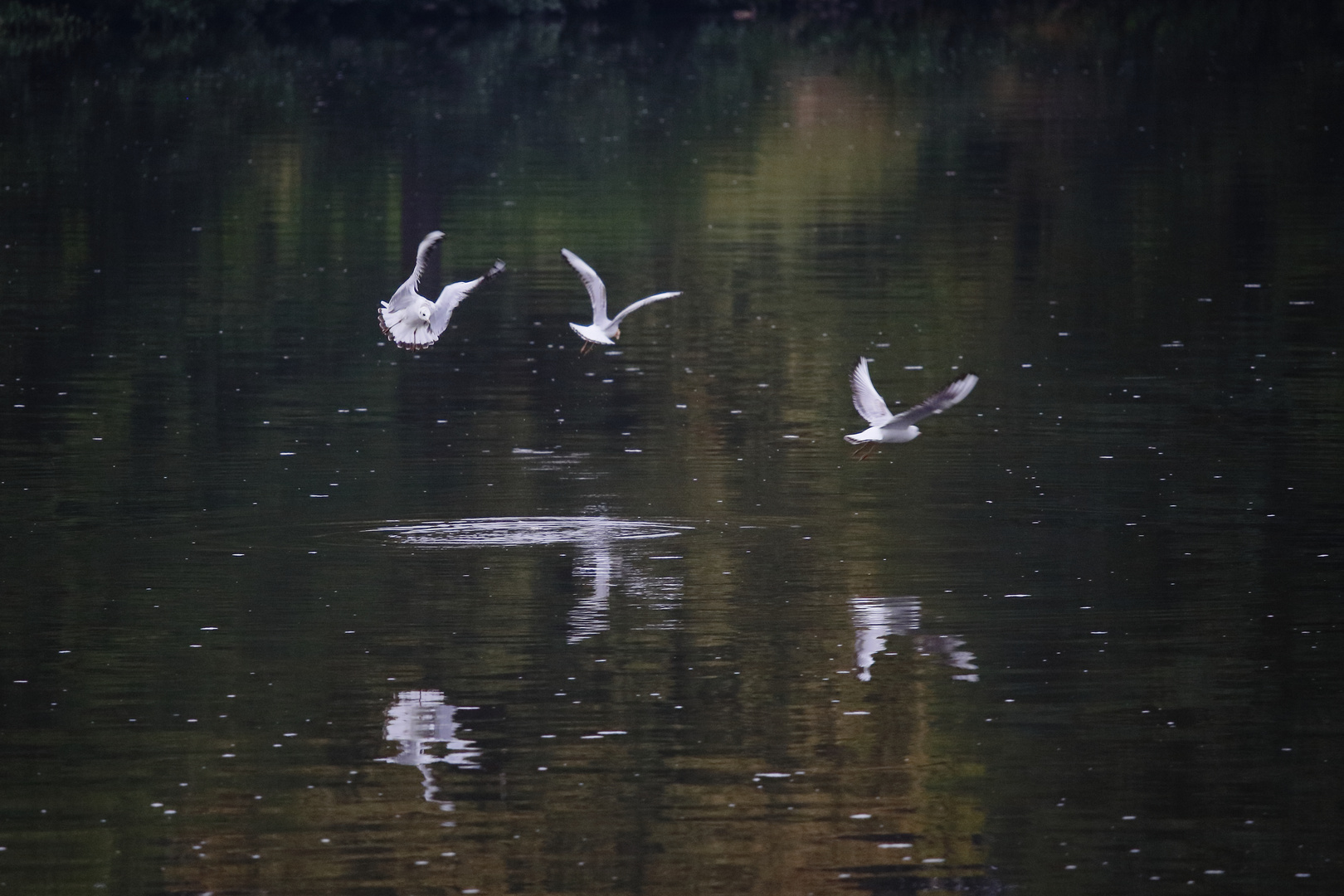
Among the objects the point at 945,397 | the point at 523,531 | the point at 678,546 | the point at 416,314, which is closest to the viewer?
the point at 945,397

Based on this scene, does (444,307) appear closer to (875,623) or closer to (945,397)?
(945,397)

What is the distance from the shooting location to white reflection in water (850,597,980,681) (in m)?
14.8

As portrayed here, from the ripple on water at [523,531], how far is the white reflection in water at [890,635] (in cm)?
249

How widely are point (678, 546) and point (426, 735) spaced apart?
472 centimetres

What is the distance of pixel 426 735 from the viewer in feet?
44.3

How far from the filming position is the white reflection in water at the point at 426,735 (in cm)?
1299

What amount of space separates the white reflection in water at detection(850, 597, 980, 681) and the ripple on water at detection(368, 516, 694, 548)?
2.49m

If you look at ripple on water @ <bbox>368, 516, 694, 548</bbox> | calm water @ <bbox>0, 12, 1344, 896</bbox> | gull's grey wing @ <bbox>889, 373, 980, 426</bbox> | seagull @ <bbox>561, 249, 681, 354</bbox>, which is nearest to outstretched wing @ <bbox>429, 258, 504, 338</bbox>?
seagull @ <bbox>561, 249, 681, 354</bbox>

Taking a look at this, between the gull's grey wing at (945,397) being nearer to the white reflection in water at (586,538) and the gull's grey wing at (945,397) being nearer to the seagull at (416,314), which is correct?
the white reflection in water at (586,538)

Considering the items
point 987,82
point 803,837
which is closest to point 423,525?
point 803,837

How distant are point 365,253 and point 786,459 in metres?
15.6

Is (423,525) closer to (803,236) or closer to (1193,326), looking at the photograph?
(1193,326)

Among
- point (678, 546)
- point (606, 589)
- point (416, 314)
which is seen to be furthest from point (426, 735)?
point (416, 314)

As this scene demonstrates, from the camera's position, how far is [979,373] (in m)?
25.6
